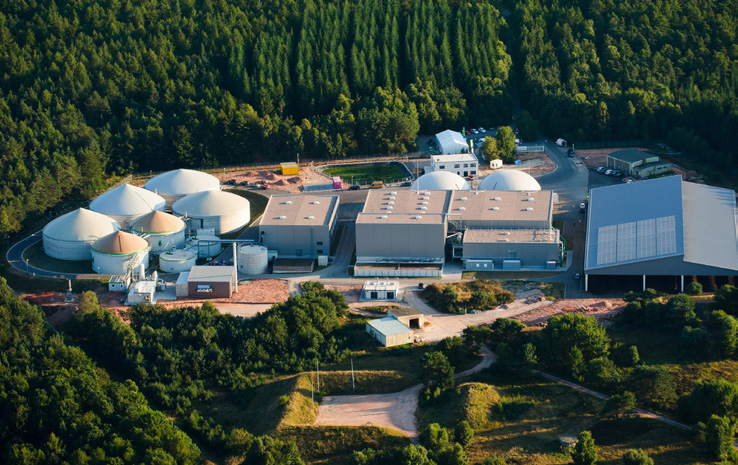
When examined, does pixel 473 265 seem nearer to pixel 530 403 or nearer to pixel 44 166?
pixel 530 403

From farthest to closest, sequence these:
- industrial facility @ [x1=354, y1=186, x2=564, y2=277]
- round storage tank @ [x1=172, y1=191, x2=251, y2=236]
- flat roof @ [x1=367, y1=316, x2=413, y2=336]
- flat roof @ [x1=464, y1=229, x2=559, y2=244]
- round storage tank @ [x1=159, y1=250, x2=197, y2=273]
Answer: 1. round storage tank @ [x1=172, y1=191, x2=251, y2=236]
2. round storage tank @ [x1=159, y1=250, x2=197, y2=273]
3. flat roof @ [x1=464, y1=229, x2=559, y2=244]
4. industrial facility @ [x1=354, y1=186, x2=564, y2=277]
5. flat roof @ [x1=367, y1=316, x2=413, y2=336]

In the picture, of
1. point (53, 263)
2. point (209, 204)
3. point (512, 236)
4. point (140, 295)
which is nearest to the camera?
point (140, 295)

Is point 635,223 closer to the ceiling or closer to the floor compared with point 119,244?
closer to the ceiling

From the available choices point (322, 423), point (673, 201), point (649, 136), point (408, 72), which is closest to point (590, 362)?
point (322, 423)

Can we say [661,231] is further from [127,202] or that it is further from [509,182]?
[127,202]

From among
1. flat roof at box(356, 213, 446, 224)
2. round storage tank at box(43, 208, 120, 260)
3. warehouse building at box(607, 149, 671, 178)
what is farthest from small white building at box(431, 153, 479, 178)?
round storage tank at box(43, 208, 120, 260)

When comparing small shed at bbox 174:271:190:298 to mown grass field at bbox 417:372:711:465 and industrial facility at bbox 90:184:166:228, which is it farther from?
mown grass field at bbox 417:372:711:465

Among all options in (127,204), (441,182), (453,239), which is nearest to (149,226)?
(127,204)
